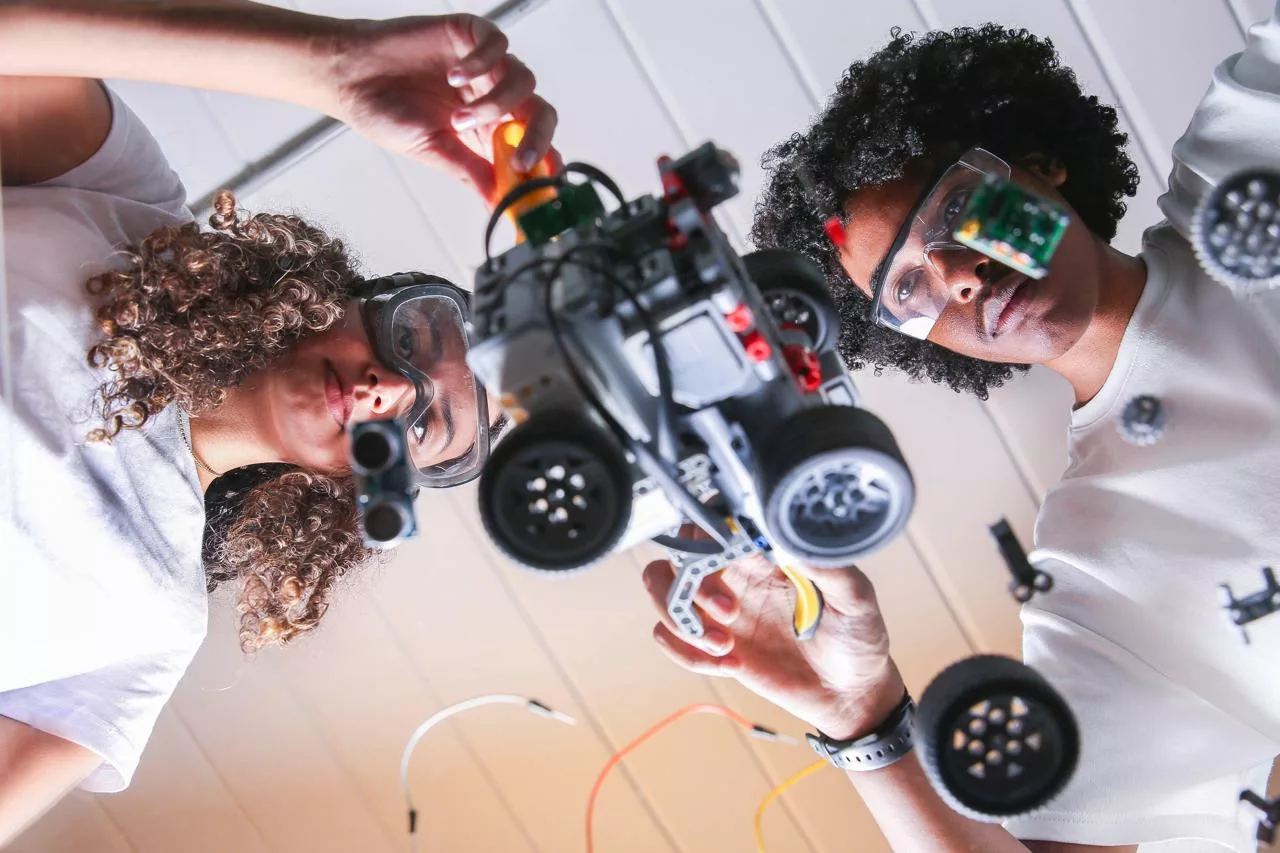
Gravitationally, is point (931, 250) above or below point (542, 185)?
below

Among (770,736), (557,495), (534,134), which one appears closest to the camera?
(557,495)

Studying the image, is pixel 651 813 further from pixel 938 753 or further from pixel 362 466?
pixel 362 466

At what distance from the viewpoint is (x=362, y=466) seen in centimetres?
79

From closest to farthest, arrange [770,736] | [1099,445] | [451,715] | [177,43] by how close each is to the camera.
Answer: [177,43] → [1099,445] → [770,736] → [451,715]

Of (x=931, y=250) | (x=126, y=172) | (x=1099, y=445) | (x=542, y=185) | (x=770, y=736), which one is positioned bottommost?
(x=770, y=736)

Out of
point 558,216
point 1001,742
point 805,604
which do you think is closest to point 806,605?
point 805,604

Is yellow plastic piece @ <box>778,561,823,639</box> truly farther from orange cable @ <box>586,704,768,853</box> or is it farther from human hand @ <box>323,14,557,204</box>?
orange cable @ <box>586,704,768,853</box>

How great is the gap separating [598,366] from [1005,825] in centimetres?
91

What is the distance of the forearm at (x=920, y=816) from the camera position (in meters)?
1.10

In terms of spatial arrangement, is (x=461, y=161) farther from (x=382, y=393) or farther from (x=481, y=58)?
(x=382, y=393)

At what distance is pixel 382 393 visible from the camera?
1348 millimetres

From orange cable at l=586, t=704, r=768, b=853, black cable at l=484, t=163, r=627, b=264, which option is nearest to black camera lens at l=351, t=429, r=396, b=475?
black cable at l=484, t=163, r=627, b=264

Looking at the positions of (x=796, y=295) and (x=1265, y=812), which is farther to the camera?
(x=1265, y=812)

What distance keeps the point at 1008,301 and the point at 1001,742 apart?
0.66m
